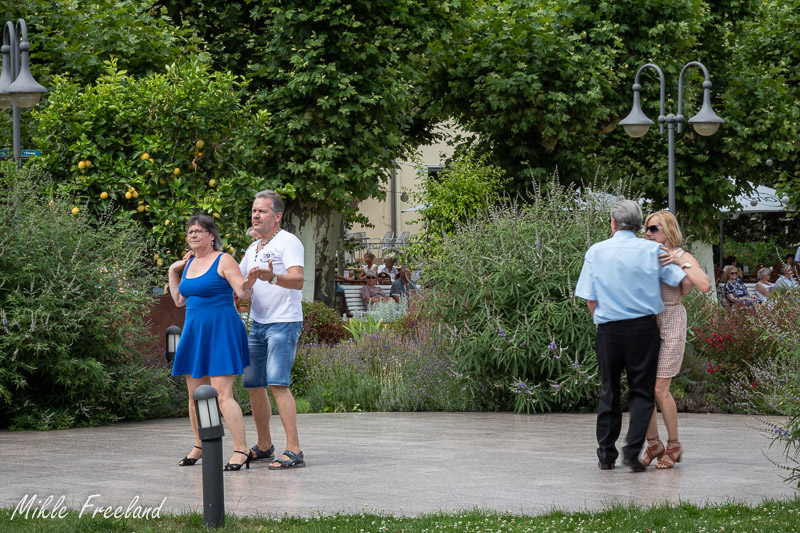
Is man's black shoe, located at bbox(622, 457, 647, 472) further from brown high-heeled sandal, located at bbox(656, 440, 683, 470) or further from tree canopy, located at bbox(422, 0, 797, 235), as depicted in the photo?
tree canopy, located at bbox(422, 0, 797, 235)

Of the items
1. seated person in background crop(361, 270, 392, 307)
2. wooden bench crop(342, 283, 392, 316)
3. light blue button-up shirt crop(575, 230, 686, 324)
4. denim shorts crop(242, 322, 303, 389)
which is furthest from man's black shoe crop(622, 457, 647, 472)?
wooden bench crop(342, 283, 392, 316)

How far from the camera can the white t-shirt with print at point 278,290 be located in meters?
7.87

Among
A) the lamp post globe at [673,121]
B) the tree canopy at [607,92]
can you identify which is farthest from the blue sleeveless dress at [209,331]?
the tree canopy at [607,92]

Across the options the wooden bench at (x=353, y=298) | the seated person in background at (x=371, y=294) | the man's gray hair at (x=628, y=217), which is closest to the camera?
the man's gray hair at (x=628, y=217)

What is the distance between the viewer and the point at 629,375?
7.95 m

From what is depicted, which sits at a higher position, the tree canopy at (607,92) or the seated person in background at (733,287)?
the tree canopy at (607,92)

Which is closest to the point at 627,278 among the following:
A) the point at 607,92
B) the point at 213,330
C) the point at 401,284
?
the point at 213,330

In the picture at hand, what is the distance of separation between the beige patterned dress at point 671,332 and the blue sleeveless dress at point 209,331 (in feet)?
9.96

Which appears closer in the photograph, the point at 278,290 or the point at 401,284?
the point at 278,290

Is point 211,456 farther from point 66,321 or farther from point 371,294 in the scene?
point 371,294

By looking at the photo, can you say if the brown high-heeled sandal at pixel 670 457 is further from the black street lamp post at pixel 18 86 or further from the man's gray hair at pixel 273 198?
the black street lamp post at pixel 18 86

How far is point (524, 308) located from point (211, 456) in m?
6.53

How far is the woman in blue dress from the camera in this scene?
7.81m

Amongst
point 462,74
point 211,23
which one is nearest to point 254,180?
point 211,23
